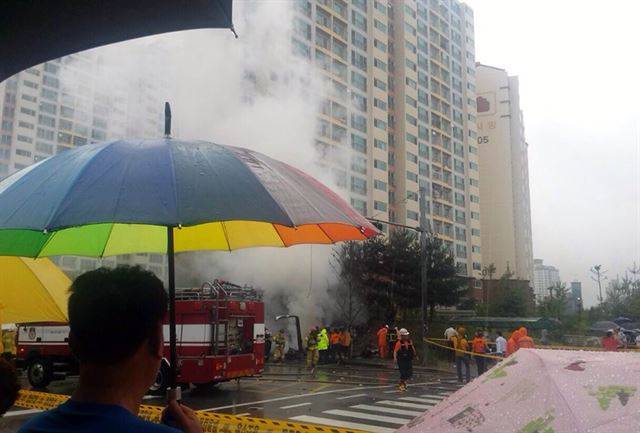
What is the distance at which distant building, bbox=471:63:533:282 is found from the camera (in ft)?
247

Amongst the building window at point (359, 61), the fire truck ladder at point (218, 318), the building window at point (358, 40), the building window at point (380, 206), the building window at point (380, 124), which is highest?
the building window at point (358, 40)

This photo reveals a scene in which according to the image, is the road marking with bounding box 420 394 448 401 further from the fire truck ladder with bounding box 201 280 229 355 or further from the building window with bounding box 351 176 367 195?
the building window with bounding box 351 176 367 195

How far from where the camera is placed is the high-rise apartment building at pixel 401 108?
50594mm

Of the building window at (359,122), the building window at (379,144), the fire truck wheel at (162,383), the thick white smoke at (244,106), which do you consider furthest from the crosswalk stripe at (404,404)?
the building window at (379,144)

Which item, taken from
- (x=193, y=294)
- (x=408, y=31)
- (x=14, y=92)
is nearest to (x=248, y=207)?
(x=193, y=294)

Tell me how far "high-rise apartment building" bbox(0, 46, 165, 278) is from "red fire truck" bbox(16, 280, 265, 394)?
5362 mm

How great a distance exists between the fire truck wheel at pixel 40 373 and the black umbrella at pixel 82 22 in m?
11.9

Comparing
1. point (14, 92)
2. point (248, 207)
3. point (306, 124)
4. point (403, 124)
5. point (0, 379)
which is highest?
point (403, 124)

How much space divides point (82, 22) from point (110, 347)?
1.77 meters

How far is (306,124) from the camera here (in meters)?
42.8

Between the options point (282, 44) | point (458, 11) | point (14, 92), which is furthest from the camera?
point (458, 11)

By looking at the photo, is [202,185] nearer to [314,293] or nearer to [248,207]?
[248,207]

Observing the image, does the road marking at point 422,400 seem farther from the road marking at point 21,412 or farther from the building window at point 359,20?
the building window at point 359,20

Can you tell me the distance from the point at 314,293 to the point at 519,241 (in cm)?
5092
